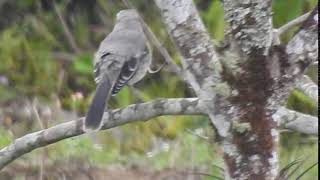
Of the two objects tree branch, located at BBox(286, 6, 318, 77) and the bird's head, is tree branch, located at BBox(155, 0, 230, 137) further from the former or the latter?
the bird's head

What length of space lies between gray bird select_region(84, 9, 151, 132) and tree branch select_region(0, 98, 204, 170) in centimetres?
98

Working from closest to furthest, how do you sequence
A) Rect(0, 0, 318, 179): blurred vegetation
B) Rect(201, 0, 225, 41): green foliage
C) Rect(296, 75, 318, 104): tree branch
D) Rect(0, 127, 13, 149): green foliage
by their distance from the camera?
Rect(296, 75, 318, 104): tree branch
Rect(0, 127, 13, 149): green foliage
Rect(0, 0, 318, 179): blurred vegetation
Rect(201, 0, 225, 41): green foliage

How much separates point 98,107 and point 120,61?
59 centimetres

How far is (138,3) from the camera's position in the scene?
28.1ft

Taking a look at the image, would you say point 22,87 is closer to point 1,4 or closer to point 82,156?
point 1,4

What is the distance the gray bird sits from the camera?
4.81 meters

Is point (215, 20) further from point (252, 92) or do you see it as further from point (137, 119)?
point (252, 92)

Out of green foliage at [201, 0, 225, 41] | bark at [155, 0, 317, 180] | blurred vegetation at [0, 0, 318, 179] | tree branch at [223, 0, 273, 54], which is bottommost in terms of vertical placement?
blurred vegetation at [0, 0, 318, 179]

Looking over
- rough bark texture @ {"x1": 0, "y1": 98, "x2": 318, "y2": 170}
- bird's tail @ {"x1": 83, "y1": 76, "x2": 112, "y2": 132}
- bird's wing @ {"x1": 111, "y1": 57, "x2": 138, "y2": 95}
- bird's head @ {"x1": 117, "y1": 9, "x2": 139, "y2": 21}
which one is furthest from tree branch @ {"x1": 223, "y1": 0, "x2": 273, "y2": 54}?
bird's head @ {"x1": 117, "y1": 9, "x2": 139, "y2": 21}

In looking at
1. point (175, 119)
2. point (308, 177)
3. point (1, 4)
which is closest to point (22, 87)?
point (1, 4)

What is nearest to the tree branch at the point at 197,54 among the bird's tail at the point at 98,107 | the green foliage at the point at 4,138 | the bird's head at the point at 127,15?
the bird's tail at the point at 98,107

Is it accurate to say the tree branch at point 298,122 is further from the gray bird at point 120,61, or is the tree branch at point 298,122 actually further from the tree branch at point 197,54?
the gray bird at point 120,61

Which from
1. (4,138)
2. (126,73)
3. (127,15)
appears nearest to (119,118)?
(126,73)

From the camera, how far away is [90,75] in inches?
320
